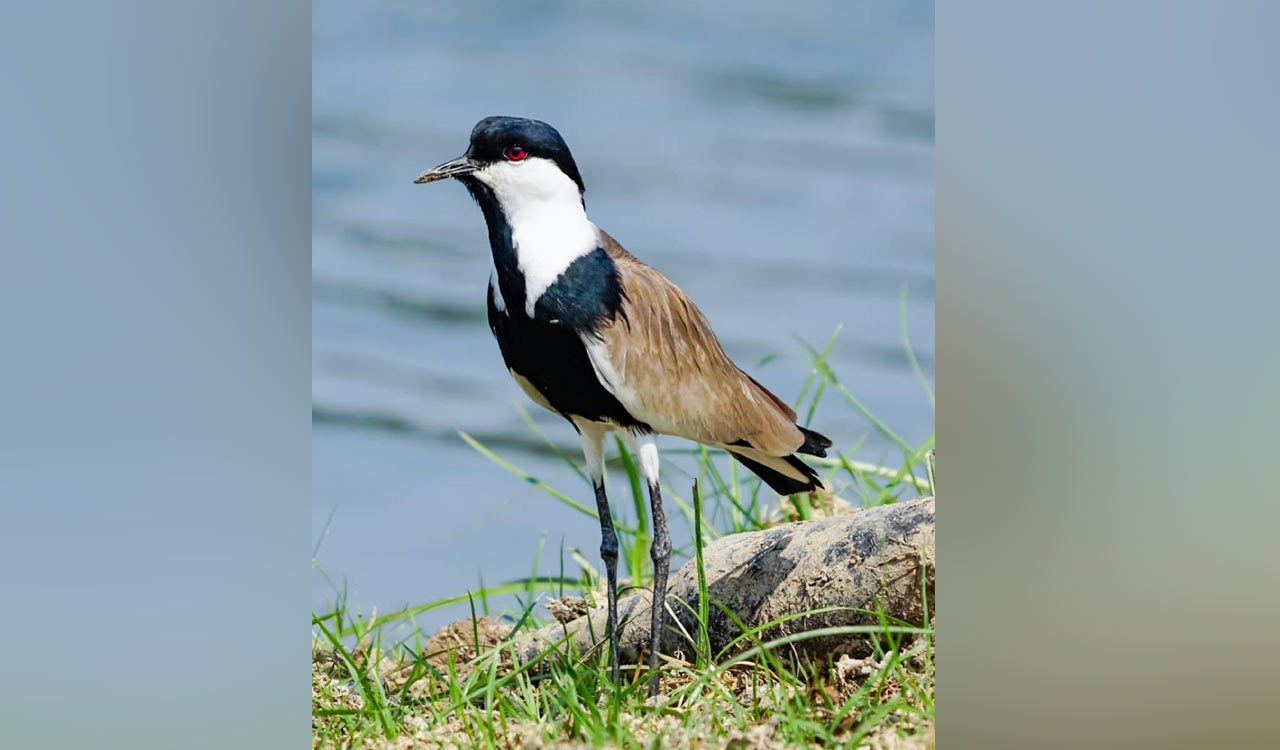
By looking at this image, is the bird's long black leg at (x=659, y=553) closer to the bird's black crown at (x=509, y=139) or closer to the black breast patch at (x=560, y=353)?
the black breast patch at (x=560, y=353)

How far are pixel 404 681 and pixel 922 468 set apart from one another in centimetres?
127

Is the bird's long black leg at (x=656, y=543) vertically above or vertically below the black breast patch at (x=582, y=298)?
below

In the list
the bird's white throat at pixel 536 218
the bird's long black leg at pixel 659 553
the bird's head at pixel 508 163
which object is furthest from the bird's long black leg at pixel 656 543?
the bird's head at pixel 508 163

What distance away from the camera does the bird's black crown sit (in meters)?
2.13

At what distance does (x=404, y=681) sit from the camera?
8.01ft

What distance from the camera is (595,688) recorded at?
2152 millimetres

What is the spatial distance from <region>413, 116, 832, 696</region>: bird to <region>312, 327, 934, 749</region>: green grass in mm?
113

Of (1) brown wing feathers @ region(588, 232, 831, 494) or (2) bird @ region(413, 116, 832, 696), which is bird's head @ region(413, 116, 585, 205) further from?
(1) brown wing feathers @ region(588, 232, 831, 494)

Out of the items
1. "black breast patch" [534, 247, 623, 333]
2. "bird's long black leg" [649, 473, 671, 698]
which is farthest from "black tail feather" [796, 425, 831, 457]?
"black breast patch" [534, 247, 623, 333]

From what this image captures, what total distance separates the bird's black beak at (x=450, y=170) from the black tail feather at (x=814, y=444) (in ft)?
2.67

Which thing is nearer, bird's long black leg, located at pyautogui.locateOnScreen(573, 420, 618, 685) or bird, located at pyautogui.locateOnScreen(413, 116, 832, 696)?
bird, located at pyautogui.locateOnScreen(413, 116, 832, 696)

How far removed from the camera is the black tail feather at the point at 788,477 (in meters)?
2.37
